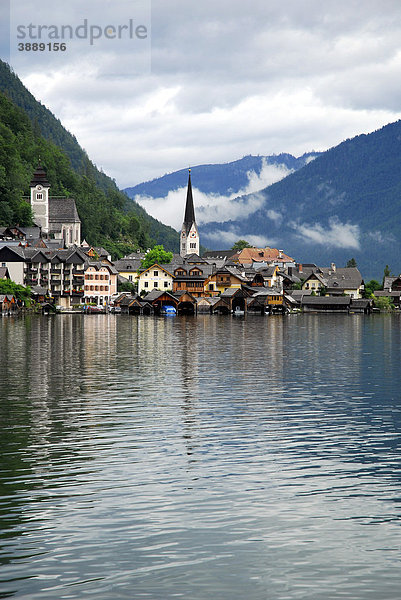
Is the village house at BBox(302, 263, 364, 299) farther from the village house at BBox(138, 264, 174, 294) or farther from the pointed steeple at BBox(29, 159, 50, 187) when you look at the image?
the pointed steeple at BBox(29, 159, 50, 187)

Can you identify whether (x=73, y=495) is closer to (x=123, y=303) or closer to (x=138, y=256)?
(x=123, y=303)

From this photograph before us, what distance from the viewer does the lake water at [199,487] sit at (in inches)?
527

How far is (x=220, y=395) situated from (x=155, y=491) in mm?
15663

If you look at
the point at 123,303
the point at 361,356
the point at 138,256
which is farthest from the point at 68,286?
the point at 361,356

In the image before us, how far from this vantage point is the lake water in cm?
1338

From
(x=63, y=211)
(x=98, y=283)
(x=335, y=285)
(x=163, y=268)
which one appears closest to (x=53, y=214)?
(x=63, y=211)

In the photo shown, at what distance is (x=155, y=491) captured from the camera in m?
18.3

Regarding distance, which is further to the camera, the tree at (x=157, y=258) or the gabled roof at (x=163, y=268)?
the tree at (x=157, y=258)

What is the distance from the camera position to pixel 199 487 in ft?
61.4

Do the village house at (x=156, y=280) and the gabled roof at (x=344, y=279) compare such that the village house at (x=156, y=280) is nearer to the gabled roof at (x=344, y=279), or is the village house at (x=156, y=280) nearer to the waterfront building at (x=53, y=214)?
the waterfront building at (x=53, y=214)

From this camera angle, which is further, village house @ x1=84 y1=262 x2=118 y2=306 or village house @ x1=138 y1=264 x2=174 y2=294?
village house @ x1=138 y1=264 x2=174 y2=294

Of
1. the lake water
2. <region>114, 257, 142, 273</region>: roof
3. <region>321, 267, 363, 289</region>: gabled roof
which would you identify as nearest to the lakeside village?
<region>114, 257, 142, 273</region>: roof

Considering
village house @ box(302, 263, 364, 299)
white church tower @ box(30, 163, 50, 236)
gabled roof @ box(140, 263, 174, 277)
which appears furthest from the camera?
white church tower @ box(30, 163, 50, 236)

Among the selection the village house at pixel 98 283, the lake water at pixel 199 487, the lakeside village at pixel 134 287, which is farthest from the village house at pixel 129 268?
the lake water at pixel 199 487
